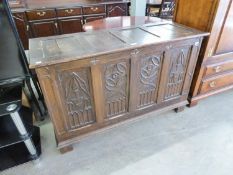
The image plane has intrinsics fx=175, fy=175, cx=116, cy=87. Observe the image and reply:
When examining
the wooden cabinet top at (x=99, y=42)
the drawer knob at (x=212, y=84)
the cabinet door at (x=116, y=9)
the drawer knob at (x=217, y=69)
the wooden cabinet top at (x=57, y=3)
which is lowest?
the drawer knob at (x=212, y=84)

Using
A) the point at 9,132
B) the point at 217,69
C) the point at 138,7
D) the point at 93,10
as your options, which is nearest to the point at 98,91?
the point at 9,132

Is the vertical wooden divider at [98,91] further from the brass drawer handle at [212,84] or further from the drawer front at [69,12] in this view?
the drawer front at [69,12]

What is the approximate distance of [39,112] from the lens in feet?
6.16

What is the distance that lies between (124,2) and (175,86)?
2.55 metres

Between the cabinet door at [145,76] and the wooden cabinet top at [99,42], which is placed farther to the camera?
the cabinet door at [145,76]

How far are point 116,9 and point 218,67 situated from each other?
2518 millimetres

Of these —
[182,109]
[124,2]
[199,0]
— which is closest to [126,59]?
[199,0]

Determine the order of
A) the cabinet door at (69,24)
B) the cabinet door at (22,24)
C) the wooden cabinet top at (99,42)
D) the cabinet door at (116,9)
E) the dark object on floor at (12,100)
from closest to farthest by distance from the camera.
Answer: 1. the wooden cabinet top at (99,42)
2. the dark object on floor at (12,100)
3. the cabinet door at (22,24)
4. the cabinet door at (69,24)
5. the cabinet door at (116,9)

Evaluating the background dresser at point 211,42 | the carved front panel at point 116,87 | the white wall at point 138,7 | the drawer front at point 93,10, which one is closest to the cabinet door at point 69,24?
the drawer front at point 93,10

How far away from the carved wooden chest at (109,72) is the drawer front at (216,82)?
232mm

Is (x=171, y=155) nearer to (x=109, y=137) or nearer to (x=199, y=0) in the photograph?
(x=109, y=137)

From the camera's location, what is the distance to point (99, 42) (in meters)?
1.37

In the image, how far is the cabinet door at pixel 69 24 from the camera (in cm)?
334

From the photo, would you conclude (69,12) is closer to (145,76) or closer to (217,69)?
(145,76)
